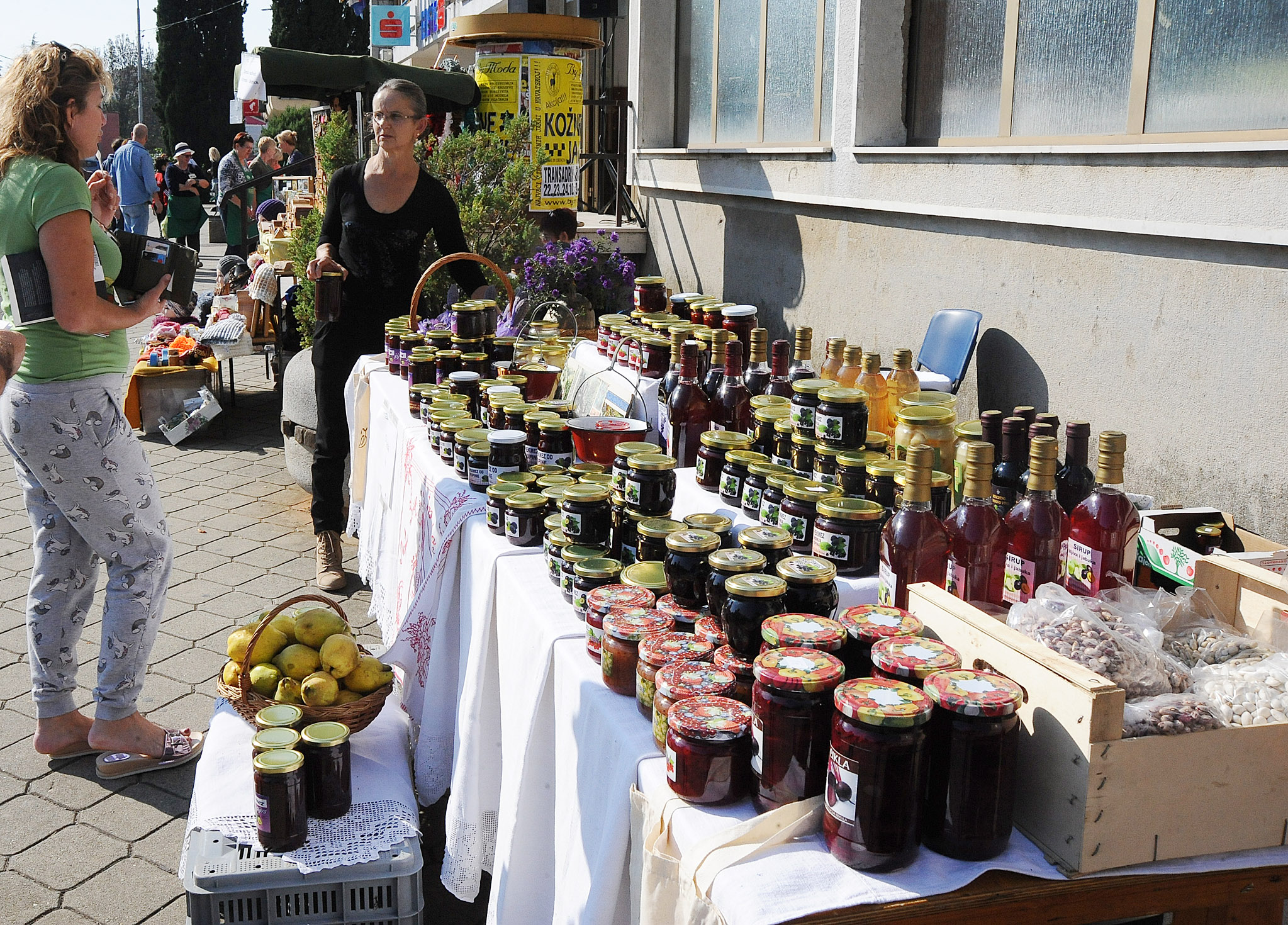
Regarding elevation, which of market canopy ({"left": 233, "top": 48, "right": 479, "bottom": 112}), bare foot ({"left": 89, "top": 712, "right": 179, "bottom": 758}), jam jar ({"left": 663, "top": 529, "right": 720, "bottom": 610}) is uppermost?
market canopy ({"left": 233, "top": 48, "right": 479, "bottom": 112})

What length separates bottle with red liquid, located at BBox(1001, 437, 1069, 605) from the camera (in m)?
1.83

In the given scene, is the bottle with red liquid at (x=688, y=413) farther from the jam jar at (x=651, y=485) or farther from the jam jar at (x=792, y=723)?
the jam jar at (x=792, y=723)

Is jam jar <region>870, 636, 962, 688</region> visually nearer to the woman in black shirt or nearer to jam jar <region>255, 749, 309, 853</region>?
jam jar <region>255, 749, 309, 853</region>

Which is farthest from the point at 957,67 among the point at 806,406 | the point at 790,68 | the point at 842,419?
the point at 842,419

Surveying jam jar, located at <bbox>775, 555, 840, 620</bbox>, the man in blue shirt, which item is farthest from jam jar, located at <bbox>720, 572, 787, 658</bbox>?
the man in blue shirt

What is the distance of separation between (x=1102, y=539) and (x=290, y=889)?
177 centimetres

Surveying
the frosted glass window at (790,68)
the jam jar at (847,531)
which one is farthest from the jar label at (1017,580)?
the frosted glass window at (790,68)

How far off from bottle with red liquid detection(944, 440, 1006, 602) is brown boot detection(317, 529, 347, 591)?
3408mm

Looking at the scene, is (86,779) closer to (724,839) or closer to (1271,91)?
(724,839)

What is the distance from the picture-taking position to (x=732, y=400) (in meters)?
2.93

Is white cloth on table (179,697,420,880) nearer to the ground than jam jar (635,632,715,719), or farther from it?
nearer to the ground

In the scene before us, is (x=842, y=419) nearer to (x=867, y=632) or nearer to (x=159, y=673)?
(x=867, y=632)

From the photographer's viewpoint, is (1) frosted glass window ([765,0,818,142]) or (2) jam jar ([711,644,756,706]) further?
(1) frosted glass window ([765,0,818,142])

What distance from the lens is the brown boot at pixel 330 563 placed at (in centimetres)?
468
